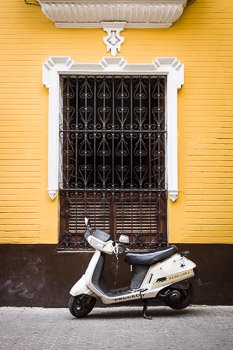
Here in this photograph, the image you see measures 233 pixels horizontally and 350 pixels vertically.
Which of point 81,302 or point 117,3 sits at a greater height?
point 117,3

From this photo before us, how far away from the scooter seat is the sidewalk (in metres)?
0.72

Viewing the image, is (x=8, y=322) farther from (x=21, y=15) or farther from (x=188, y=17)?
(x=188, y=17)

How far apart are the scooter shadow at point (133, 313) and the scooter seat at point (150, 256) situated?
71 cm

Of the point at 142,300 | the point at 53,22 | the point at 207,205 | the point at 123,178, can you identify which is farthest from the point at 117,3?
the point at 142,300

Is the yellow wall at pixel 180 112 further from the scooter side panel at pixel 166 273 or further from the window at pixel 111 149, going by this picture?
the scooter side panel at pixel 166 273

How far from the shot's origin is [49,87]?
9570 mm

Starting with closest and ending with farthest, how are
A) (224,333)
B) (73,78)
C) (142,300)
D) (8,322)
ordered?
1. (224,333)
2. (8,322)
3. (142,300)
4. (73,78)

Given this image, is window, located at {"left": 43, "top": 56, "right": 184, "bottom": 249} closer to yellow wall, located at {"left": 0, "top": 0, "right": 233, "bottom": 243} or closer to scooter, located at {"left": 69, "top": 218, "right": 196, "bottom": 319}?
yellow wall, located at {"left": 0, "top": 0, "right": 233, "bottom": 243}

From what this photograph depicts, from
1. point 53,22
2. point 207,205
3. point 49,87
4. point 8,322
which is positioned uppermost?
point 53,22

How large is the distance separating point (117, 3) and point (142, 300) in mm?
4107

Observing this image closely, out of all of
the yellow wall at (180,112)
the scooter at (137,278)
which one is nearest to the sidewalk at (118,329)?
the scooter at (137,278)

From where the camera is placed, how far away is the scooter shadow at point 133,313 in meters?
8.85

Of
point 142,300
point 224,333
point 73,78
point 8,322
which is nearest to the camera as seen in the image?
point 224,333

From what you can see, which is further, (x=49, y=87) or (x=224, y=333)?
(x=49, y=87)
